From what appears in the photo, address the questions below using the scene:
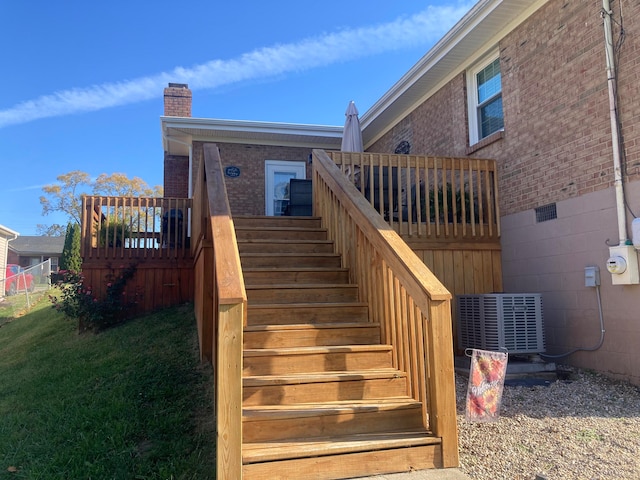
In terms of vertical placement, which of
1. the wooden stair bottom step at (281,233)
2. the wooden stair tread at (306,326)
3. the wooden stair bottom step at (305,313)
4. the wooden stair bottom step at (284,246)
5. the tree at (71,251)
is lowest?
the wooden stair tread at (306,326)

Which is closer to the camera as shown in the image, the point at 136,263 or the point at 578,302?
the point at 578,302

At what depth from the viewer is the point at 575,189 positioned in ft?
17.3

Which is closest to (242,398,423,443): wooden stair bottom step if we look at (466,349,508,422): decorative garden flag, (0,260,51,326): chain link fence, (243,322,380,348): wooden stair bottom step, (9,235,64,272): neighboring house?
(466,349,508,422): decorative garden flag

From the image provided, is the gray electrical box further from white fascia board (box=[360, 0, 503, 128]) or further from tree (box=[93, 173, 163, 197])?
tree (box=[93, 173, 163, 197])

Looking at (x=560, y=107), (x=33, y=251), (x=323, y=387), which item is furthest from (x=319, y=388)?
(x=33, y=251)

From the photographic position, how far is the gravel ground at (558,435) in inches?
110

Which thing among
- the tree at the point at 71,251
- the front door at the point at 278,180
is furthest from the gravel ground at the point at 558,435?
the tree at the point at 71,251

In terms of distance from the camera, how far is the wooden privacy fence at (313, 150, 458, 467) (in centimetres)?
287

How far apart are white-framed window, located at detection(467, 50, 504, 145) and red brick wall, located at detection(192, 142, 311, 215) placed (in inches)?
188

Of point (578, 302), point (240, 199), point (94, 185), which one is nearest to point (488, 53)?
point (578, 302)

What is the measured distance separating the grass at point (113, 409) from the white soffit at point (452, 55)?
545 cm

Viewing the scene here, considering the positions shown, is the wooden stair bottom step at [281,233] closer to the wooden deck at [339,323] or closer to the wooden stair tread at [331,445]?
the wooden deck at [339,323]

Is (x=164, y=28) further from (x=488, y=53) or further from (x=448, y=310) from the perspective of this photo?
(x=448, y=310)

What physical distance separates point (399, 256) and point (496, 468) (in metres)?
1.43
